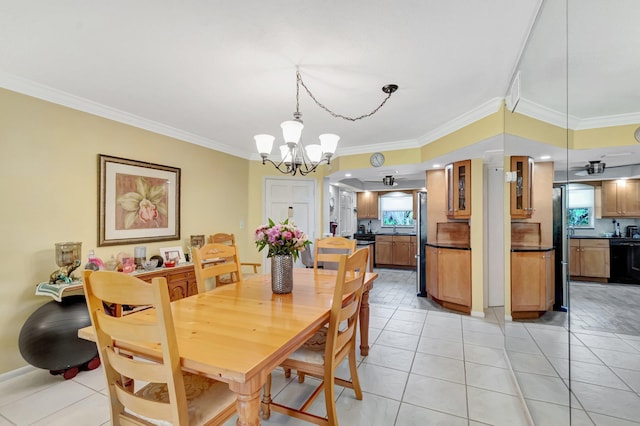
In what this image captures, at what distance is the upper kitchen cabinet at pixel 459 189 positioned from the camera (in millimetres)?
3906

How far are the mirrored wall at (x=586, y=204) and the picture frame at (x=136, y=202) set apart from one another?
3.75 meters

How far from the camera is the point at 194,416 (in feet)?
3.86

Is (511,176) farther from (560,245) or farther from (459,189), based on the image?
(459,189)

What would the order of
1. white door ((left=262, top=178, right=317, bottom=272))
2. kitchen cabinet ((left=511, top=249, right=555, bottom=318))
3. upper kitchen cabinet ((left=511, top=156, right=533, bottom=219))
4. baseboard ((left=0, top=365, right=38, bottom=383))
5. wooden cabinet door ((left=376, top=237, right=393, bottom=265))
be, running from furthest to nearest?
wooden cabinet door ((left=376, top=237, right=393, bottom=265)) < white door ((left=262, top=178, right=317, bottom=272)) < baseboard ((left=0, top=365, right=38, bottom=383)) < upper kitchen cabinet ((left=511, top=156, right=533, bottom=219)) < kitchen cabinet ((left=511, top=249, right=555, bottom=318))

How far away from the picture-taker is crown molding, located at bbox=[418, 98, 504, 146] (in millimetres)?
2748

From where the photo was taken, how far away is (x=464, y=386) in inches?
85.8

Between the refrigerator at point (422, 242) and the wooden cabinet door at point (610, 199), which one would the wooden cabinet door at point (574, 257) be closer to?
the wooden cabinet door at point (610, 199)

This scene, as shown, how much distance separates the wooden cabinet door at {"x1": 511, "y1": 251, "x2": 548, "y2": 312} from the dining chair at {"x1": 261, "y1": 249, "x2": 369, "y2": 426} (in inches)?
49.6

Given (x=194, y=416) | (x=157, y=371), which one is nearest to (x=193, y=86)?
(x=157, y=371)

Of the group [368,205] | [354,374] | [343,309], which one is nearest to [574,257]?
[343,309]

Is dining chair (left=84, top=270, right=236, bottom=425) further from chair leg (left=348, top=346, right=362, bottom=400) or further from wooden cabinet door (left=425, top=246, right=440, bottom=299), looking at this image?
wooden cabinet door (left=425, top=246, right=440, bottom=299)

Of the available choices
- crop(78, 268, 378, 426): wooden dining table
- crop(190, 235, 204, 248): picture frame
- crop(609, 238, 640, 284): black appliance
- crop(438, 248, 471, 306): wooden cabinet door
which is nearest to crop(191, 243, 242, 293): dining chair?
crop(78, 268, 378, 426): wooden dining table

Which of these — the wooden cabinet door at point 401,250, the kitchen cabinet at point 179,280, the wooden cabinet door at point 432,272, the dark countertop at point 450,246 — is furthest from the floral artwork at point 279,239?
the wooden cabinet door at point 401,250

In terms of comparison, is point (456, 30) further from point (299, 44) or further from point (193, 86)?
point (193, 86)
